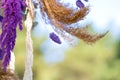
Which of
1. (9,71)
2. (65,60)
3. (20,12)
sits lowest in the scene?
(9,71)

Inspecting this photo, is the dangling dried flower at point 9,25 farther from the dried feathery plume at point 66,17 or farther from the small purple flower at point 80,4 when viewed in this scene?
the small purple flower at point 80,4

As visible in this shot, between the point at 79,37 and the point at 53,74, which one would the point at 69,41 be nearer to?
the point at 79,37

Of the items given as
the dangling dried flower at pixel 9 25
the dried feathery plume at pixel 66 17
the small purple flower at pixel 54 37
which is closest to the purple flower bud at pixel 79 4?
the dried feathery plume at pixel 66 17

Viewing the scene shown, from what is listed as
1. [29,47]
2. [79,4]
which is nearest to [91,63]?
[79,4]

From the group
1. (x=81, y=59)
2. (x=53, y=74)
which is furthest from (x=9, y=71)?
(x=81, y=59)

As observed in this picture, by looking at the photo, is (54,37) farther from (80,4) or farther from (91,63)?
(91,63)

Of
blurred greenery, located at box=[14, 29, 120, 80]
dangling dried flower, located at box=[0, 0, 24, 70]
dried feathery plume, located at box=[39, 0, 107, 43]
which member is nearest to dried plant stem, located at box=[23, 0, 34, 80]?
dried feathery plume, located at box=[39, 0, 107, 43]
